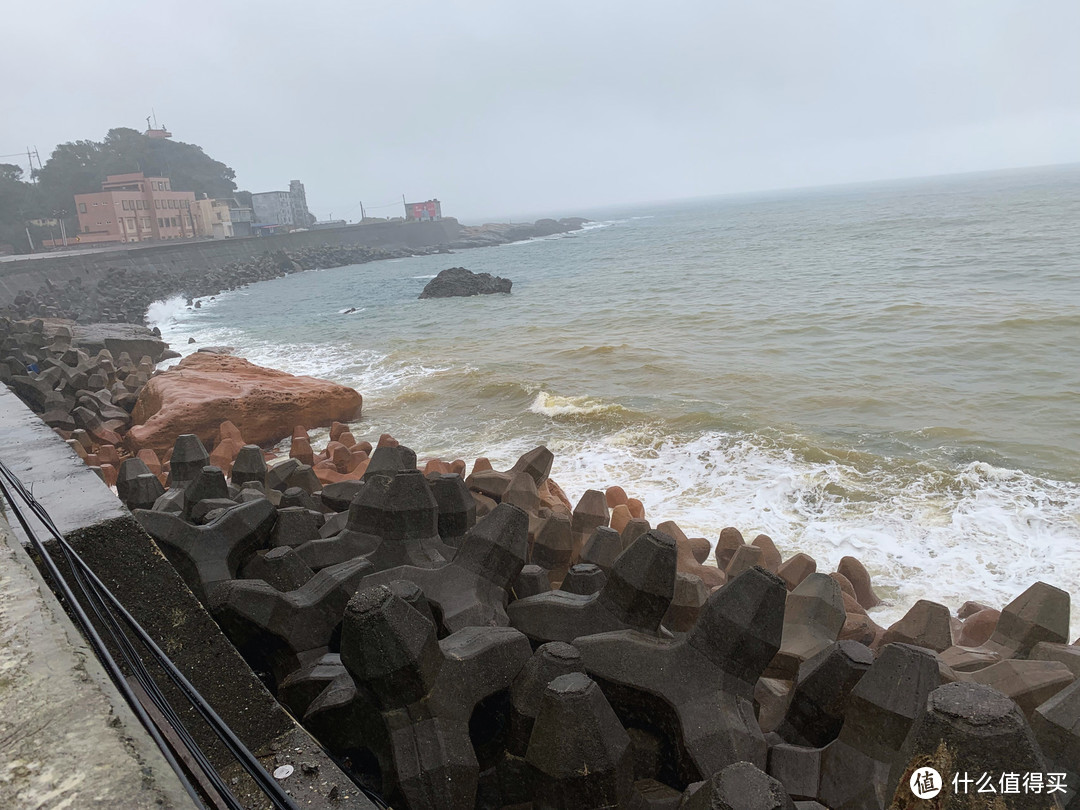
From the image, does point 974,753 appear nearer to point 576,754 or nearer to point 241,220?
point 576,754

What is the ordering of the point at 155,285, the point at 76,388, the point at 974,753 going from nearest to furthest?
the point at 974,753 → the point at 76,388 → the point at 155,285

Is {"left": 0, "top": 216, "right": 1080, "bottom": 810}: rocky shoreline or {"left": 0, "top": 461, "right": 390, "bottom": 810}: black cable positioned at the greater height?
{"left": 0, "top": 461, "right": 390, "bottom": 810}: black cable

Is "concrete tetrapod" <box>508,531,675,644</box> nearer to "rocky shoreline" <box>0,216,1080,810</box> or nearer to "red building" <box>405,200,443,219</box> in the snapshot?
"rocky shoreline" <box>0,216,1080,810</box>

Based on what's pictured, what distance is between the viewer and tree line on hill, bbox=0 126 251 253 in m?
56.0

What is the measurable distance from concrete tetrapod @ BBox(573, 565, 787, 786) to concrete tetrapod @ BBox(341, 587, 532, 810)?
45 cm

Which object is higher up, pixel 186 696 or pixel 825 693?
pixel 186 696

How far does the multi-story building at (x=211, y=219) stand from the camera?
208ft

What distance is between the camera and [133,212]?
55.7 meters

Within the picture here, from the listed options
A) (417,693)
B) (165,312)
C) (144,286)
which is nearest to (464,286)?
(165,312)

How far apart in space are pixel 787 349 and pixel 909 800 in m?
12.9

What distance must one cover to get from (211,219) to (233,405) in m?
63.5

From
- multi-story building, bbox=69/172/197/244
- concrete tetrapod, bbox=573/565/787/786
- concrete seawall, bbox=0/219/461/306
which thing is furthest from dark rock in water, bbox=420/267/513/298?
multi-story building, bbox=69/172/197/244

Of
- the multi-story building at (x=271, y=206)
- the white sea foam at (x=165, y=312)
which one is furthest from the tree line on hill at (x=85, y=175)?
the white sea foam at (x=165, y=312)

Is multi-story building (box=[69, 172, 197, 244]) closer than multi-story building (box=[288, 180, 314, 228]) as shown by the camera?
Yes
